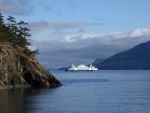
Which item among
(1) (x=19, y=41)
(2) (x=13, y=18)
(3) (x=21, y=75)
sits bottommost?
(3) (x=21, y=75)

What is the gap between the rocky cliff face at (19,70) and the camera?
140000mm

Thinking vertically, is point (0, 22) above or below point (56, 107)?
above

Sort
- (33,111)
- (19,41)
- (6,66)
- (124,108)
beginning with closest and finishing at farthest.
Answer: (33,111) < (124,108) < (6,66) < (19,41)

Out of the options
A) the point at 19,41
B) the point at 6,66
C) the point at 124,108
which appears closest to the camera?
the point at 124,108

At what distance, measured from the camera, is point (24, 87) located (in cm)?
14200

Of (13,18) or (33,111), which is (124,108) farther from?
(13,18)

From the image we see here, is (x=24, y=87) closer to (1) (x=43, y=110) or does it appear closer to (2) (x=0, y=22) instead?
(2) (x=0, y=22)

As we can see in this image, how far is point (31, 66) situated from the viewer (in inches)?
5792

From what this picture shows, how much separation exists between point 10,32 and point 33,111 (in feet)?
Answer: 272

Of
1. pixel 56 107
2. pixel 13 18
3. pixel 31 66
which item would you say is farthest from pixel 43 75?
pixel 56 107

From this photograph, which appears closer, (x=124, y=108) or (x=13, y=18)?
(x=124, y=108)

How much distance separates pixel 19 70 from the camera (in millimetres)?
144875

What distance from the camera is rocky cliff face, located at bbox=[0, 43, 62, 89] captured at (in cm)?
14000

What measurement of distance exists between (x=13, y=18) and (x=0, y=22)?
5.43m
